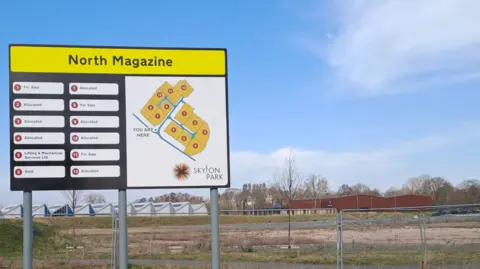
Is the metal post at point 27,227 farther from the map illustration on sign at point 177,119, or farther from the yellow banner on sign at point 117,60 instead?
the map illustration on sign at point 177,119

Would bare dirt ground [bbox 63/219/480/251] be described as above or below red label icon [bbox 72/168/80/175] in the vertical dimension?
below

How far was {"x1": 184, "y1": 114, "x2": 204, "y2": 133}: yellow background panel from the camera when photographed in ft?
23.1

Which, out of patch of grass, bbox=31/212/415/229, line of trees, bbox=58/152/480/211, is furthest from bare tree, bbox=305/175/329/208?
patch of grass, bbox=31/212/415/229

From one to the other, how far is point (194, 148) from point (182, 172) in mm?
364

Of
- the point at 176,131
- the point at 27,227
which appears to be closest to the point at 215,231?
the point at 176,131

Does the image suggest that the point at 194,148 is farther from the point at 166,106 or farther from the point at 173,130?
the point at 166,106

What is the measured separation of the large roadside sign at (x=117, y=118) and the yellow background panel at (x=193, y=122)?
14 millimetres

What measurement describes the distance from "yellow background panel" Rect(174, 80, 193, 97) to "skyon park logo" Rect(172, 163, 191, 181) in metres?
0.97

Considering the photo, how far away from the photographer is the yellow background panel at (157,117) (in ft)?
22.7

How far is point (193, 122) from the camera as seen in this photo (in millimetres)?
7078

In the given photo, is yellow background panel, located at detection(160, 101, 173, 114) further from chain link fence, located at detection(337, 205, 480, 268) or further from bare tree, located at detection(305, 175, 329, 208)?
bare tree, located at detection(305, 175, 329, 208)

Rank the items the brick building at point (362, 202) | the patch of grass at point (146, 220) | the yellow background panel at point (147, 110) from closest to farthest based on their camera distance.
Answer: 1. the yellow background panel at point (147, 110)
2. the patch of grass at point (146, 220)
3. the brick building at point (362, 202)

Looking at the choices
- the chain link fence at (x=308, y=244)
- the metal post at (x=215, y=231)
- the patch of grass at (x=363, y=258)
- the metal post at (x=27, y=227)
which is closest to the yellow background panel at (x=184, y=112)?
the metal post at (x=215, y=231)

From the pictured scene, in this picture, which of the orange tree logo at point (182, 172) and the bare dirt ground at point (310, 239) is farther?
the bare dirt ground at point (310, 239)
